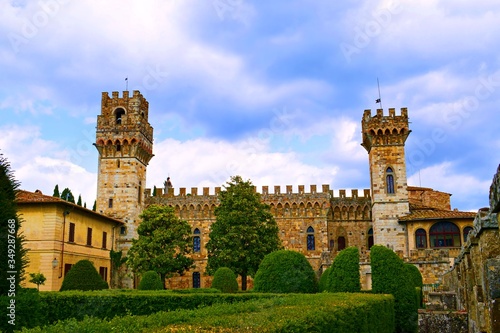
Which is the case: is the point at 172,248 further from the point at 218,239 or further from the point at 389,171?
the point at 389,171

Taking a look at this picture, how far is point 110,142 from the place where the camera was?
46562 mm

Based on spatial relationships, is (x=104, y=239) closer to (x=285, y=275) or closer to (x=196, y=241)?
(x=196, y=241)

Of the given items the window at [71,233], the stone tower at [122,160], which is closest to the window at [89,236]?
the window at [71,233]

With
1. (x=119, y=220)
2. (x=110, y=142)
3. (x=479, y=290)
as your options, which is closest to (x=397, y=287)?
(x=479, y=290)

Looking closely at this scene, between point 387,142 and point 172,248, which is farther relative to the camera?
point 387,142

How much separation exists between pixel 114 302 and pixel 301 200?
31063 millimetres

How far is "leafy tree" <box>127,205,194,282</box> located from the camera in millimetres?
38219

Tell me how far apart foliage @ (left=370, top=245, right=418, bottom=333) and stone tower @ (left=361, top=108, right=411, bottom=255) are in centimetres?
2385

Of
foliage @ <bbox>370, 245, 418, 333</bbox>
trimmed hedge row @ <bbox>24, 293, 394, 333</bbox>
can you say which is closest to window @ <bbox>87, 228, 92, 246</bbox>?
foliage @ <bbox>370, 245, 418, 333</bbox>

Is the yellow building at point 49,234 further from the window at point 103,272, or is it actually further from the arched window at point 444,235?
the arched window at point 444,235

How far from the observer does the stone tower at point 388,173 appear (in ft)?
136

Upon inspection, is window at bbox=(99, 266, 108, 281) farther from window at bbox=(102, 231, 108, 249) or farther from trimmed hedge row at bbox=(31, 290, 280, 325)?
trimmed hedge row at bbox=(31, 290, 280, 325)

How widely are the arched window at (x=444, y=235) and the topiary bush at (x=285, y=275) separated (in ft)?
76.1

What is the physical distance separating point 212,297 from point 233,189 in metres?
21.4
